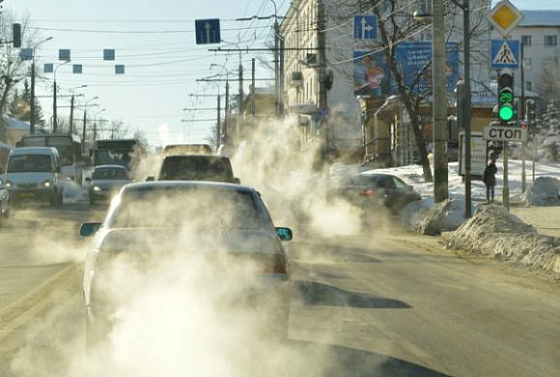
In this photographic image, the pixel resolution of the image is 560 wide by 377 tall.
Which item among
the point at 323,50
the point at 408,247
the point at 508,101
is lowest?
the point at 408,247

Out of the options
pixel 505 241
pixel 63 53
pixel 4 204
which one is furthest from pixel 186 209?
pixel 63 53

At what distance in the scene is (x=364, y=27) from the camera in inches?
1427

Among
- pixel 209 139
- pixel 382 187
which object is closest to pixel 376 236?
pixel 382 187

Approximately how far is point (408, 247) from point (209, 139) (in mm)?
113712

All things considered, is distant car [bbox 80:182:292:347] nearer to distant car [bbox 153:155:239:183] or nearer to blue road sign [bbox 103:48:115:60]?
distant car [bbox 153:155:239:183]

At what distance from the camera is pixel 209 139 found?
434 feet

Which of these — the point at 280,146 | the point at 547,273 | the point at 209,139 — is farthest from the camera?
the point at 209,139

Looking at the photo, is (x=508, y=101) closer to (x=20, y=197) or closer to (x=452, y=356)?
(x=452, y=356)

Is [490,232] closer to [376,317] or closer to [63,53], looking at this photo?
[376,317]

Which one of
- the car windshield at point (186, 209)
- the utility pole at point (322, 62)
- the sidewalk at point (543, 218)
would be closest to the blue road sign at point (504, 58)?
the sidewalk at point (543, 218)

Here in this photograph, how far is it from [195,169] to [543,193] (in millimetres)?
16943

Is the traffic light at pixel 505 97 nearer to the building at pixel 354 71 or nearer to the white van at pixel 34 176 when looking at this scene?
the building at pixel 354 71

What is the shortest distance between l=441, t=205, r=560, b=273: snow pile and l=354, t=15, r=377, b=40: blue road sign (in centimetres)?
1682

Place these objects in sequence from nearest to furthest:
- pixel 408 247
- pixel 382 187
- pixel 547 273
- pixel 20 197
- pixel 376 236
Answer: pixel 547 273, pixel 408 247, pixel 376 236, pixel 382 187, pixel 20 197
